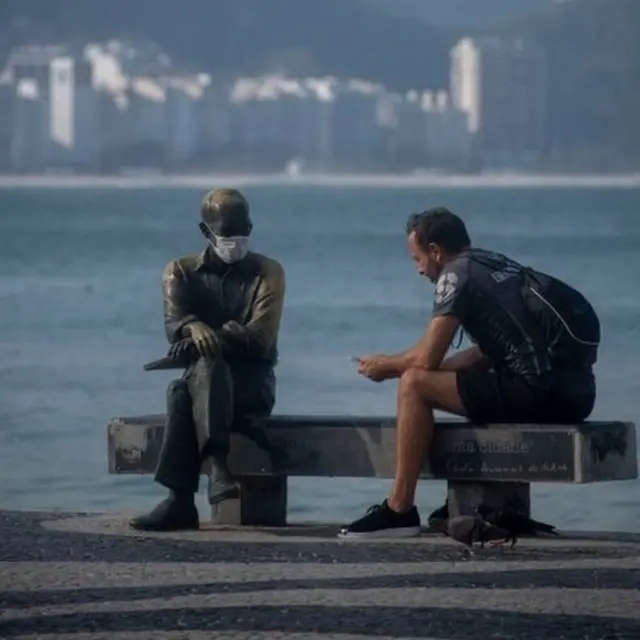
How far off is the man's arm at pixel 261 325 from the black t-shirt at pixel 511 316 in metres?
0.65

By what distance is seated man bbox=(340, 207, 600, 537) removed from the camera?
7.41 metres

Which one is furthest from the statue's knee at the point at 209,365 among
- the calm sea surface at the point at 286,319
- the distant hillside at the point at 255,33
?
the distant hillside at the point at 255,33

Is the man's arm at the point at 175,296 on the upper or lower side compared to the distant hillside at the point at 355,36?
lower

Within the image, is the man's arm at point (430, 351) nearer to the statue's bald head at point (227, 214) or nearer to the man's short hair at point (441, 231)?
the man's short hair at point (441, 231)

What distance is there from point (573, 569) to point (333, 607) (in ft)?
2.85

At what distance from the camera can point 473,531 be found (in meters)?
7.24

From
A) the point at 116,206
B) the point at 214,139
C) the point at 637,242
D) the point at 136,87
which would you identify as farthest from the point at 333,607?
the point at 136,87

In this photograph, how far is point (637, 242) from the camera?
240ft

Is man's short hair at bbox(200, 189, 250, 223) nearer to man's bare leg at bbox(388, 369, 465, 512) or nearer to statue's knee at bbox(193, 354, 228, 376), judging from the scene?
statue's knee at bbox(193, 354, 228, 376)

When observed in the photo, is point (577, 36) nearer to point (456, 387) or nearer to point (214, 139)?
point (214, 139)

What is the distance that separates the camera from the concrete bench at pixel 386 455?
24.1ft

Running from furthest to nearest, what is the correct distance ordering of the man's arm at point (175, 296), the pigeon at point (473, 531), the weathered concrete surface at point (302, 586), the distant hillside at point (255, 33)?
1. the distant hillside at point (255, 33)
2. the man's arm at point (175, 296)
3. the pigeon at point (473, 531)
4. the weathered concrete surface at point (302, 586)

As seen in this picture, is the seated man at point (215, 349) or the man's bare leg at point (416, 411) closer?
the man's bare leg at point (416, 411)

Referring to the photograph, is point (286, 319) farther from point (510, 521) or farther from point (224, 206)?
point (510, 521)
